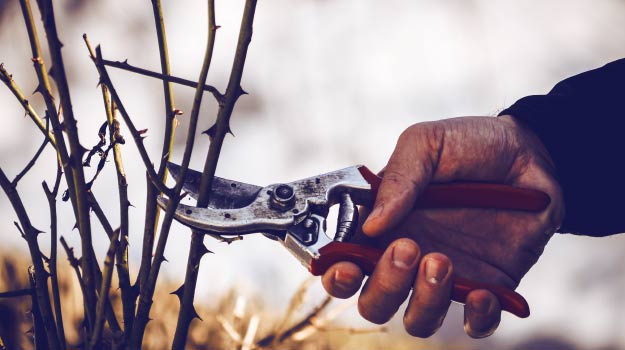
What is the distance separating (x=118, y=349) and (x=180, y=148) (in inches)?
79.7

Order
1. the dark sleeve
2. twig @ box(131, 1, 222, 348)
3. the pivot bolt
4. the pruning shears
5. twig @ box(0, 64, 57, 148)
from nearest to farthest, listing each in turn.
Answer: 1. twig @ box(131, 1, 222, 348)
2. twig @ box(0, 64, 57, 148)
3. the pruning shears
4. the pivot bolt
5. the dark sleeve

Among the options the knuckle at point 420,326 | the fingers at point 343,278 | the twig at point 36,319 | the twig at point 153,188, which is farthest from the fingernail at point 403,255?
the twig at point 36,319

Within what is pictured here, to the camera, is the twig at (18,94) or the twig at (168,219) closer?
the twig at (168,219)

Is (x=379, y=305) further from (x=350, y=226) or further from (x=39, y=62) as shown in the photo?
(x=39, y=62)

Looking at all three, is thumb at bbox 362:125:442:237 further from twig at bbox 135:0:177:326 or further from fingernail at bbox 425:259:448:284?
twig at bbox 135:0:177:326

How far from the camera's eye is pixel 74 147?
109 cm

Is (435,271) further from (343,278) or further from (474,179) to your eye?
(474,179)

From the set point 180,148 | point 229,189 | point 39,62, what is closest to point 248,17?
point 39,62

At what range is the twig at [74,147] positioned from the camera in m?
1.03

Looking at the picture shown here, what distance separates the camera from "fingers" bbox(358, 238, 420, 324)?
165 cm

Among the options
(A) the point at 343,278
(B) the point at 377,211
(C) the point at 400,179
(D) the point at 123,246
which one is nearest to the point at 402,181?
(C) the point at 400,179

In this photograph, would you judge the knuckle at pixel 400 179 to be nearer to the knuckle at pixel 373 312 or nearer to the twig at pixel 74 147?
the knuckle at pixel 373 312

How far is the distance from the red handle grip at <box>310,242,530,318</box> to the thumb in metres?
0.11

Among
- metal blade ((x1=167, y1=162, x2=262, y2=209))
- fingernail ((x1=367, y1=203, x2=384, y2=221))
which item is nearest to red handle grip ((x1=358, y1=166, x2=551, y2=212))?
fingernail ((x1=367, y1=203, x2=384, y2=221))
